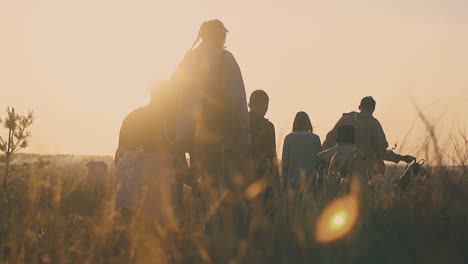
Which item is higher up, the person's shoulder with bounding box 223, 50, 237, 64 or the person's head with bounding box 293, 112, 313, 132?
the person's shoulder with bounding box 223, 50, 237, 64

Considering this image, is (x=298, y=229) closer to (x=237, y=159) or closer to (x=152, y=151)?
(x=237, y=159)

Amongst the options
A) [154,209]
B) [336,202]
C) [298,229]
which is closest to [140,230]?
[298,229]

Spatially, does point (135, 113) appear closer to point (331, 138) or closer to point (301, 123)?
point (301, 123)

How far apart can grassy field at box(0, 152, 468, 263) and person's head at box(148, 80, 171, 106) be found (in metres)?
1.25

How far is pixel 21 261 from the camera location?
421cm

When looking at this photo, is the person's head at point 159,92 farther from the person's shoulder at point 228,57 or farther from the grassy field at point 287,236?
the grassy field at point 287,236

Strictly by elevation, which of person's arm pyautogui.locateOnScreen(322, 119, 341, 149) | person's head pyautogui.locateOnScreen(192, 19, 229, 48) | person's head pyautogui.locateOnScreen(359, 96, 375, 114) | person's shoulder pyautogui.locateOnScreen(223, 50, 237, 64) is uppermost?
person's head pyautogui.locateOnScreen(192, 19, 229, 48)

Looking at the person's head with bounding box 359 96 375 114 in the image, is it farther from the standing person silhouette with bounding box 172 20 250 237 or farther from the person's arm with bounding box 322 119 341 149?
the standing person silhouette with bounding box 172 20 250 237

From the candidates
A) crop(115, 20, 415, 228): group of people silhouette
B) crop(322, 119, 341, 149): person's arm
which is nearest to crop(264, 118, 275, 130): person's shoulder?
crop(115, 20, 415, 228): group of people silhouette

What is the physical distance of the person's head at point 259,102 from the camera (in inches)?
304

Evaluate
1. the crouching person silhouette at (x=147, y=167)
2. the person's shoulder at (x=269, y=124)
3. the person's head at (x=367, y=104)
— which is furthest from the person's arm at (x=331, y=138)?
the crouching person silhouette at (x=147, y=167)

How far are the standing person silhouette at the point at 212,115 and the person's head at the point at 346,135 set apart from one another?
10.3 feet

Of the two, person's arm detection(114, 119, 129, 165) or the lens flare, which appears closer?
the lens flare

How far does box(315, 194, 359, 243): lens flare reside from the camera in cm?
461
